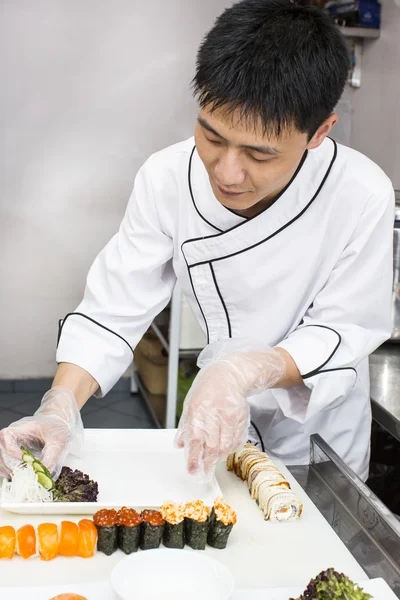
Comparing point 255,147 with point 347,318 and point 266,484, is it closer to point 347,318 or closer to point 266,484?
point 347,318

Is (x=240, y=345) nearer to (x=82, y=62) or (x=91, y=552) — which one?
(x=91, y=552)

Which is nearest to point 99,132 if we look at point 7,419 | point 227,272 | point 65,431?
point 7,419

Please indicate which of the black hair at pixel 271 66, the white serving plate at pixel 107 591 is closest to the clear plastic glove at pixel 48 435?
the white serving plate at pixel 107 591

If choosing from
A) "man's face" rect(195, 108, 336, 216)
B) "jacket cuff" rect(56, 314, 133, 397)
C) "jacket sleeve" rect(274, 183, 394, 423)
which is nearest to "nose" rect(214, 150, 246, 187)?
"man's face" rect(195, 108, 336, 216)

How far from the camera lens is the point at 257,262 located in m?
1.64

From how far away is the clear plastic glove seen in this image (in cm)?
140

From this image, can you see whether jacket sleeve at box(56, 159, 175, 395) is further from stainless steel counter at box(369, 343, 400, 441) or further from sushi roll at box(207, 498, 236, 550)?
stainless steel counter at box(369, 343, 400, 441)

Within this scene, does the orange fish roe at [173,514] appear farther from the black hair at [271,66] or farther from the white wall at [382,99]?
the white wall at [382,99]

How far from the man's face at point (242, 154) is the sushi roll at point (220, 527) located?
1.94 ft

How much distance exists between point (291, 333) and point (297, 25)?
0.68m

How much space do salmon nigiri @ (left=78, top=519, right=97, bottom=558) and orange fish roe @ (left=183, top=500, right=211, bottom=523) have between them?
163 millimetres

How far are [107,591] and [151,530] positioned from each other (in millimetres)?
167

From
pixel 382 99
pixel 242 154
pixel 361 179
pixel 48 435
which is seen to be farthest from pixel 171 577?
pixel 382 99

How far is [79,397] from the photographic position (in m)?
1.62
